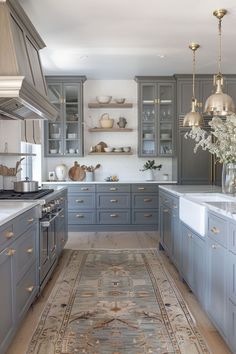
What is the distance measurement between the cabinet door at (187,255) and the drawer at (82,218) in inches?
110

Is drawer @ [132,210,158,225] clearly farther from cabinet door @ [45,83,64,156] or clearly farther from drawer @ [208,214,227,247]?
drawer @ [208,214,227,247]

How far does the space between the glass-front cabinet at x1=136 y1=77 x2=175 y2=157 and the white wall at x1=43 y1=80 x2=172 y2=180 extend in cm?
28

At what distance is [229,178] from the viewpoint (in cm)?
331

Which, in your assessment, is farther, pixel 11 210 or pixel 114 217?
pixel 114 217

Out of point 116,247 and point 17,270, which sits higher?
point 17,270

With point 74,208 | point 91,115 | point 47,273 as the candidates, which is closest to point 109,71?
point 91,115

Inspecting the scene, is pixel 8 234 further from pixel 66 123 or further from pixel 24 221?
pixel 66 123

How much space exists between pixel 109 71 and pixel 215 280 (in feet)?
13.7

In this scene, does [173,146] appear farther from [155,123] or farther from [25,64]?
[25,64]

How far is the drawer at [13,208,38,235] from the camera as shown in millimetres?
2227

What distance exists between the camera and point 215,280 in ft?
7.59

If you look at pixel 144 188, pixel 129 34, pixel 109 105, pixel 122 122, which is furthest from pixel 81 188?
pixel 129 34

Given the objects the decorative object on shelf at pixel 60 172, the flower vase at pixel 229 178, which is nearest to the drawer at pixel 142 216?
the decorative object on shelf at pixel 60 172

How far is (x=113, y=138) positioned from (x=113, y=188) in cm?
106
